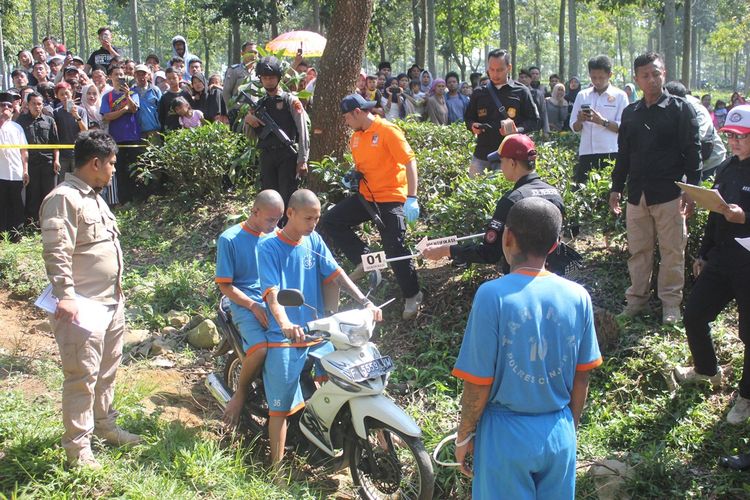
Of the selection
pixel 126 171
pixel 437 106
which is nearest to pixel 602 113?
pixel 126 171

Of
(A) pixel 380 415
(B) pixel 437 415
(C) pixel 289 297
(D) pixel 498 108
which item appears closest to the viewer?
(C) pixel 289 297

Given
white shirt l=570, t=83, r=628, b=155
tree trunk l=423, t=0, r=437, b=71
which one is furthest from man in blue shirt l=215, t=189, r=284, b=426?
tree trunk l=423, t=0, r=437, b=71

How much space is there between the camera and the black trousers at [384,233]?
636cm

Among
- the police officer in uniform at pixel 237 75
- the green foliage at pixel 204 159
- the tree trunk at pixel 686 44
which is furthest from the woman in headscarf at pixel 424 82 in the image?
the green foliage at pixel 204 159

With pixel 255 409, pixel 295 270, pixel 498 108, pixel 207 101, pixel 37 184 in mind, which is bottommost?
pixel 255 409

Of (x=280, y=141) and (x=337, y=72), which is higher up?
(x=337, y=72)

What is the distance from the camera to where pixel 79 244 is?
4.16m

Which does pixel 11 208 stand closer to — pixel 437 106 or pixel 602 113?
pixel 602 113

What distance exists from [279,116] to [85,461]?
4954 millimetres

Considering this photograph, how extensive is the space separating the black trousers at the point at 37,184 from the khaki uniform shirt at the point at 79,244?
633cm

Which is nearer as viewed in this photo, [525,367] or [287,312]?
[525,367]

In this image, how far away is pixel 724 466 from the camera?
4.42 meters

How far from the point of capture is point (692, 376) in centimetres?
512

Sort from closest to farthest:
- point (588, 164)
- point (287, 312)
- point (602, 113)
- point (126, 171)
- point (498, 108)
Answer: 1. point (287, 312)
2. point (498, 108)
3. point (602, 113)
4. point (588, 164)
5. point (126, 171)
